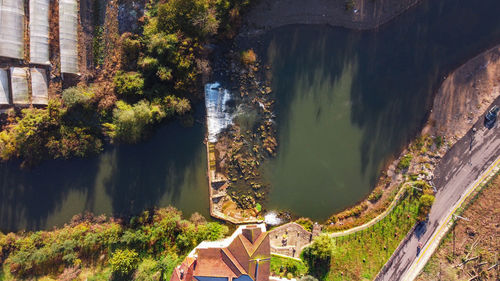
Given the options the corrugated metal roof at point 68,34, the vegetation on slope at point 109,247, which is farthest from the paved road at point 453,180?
the corrugated metal roof at point 68,34

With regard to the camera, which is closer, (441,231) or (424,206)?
(424,206)

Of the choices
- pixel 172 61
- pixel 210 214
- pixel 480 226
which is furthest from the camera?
pixel 210 214

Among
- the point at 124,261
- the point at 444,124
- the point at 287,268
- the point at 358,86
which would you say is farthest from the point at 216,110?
the point at 444,124

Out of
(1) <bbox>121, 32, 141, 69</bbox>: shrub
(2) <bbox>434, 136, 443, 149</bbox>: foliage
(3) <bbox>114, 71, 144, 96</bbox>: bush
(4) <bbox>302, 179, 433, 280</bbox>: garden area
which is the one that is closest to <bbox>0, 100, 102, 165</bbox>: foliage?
(3) <bbox>114, 71, 144, 96</bbox>: bush

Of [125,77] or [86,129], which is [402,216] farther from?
[86,129]

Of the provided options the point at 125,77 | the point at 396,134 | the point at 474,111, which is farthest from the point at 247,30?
the point at 474,111

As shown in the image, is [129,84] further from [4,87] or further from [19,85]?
[4,87]

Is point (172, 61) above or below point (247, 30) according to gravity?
below
